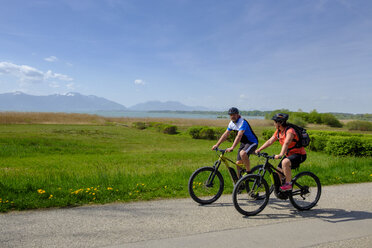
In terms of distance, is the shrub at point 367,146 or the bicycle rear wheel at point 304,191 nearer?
the bicycle rear wheel at point 304,191

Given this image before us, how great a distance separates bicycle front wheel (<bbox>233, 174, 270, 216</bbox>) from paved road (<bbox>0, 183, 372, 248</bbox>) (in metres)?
0.16

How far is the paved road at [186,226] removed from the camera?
151 inches

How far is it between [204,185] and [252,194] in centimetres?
103

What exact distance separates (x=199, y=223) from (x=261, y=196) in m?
1.87

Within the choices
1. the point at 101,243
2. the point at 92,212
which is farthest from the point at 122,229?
the point at 92,212

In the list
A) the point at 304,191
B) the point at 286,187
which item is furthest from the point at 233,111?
the point at 304,191

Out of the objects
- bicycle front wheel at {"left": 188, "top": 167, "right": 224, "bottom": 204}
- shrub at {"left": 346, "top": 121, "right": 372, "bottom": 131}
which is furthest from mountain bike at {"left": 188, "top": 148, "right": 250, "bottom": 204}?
shrub at {"left": 346, "top": 121, "right": 372, "bottom": 131}

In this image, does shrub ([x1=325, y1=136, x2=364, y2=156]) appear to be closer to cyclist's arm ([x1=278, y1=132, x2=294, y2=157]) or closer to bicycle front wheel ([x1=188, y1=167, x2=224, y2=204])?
cyclist's arm ([x1=278, y1=132, x2=294, y2=157])

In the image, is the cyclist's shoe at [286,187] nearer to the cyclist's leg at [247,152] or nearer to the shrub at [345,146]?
the cyclist's leg at [247,152]

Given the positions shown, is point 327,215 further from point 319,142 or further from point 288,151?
point 319,142

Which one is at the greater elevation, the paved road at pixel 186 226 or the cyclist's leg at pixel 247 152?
the cyclist's leg at pixel 247 152

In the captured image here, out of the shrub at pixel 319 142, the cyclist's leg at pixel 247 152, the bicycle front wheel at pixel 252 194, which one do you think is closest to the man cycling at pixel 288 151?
the bicycle front wheel at pixel 252 194

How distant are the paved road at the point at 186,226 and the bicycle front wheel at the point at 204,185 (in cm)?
18

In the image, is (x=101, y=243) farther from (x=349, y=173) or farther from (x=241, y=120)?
(x=349, y=173)
